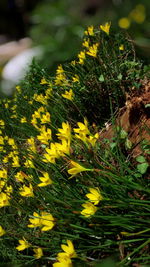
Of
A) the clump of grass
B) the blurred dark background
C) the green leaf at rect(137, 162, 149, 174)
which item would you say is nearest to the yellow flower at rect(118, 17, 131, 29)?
the blurred dark background

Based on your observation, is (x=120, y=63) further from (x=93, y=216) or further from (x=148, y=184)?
(x=93, y=216)

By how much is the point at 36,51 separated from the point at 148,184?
81 cm

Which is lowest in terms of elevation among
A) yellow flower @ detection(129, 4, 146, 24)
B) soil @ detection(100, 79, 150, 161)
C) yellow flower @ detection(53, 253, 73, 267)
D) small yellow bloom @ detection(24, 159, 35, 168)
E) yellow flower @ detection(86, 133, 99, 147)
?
yellow flower @ detection(53, 253, 73, 267)

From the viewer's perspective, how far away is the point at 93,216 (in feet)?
3.82

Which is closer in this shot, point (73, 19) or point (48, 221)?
point (73, 19)

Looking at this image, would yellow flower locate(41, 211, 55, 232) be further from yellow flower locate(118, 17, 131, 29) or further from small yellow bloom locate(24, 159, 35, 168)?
yellow flower locate(118, 17, 131, 29)

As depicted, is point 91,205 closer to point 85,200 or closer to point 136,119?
point 85,200

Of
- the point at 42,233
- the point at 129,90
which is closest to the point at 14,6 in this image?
the point at 42,233

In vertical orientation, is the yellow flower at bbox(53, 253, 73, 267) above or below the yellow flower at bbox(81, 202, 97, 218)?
below

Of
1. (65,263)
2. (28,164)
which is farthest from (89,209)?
(28,164)

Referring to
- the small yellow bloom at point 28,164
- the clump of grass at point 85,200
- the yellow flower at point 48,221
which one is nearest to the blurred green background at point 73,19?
the clump of grass at point 85,200

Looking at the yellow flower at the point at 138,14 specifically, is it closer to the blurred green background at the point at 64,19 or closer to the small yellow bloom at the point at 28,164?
the blurred green background at the point at 64,19

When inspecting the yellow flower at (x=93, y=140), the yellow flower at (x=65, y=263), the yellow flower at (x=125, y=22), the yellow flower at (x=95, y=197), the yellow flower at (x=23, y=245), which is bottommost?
the yellow flower at (x=65, y=263)

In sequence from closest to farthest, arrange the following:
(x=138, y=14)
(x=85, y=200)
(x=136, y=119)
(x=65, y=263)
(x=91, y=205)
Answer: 1. (x=138, y=14)
2. (x=65, y=263)
3. (x=91, y=205)
4. (x=85, y=200)
5. (x=136, y=119)
